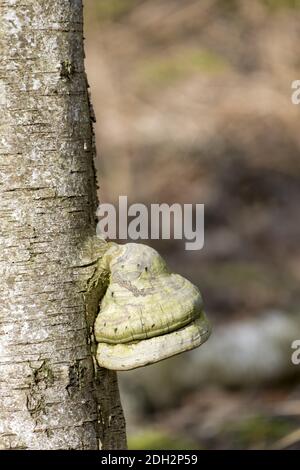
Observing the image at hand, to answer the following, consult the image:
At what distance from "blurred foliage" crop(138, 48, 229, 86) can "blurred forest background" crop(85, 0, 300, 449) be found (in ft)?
0.04

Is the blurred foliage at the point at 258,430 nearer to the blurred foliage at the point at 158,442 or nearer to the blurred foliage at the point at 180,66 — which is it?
the blurred foliage at the point at 158,442

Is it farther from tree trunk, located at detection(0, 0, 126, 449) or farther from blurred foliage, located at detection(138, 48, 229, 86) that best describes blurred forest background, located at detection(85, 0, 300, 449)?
tree trunk, located at detection(0, 0, 126, 449)

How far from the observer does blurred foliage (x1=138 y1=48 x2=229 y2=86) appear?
7.71 meters

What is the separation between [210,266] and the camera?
576 cm

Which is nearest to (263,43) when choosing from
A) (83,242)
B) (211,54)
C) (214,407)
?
(211,54)

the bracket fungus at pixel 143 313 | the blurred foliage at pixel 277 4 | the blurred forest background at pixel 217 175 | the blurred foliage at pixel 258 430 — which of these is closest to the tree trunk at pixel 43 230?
the bracket fungus at pixel 143 313

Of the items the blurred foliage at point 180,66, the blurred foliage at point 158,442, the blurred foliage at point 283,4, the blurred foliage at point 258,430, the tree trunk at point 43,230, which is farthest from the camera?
the blurred foliage at point 283,4

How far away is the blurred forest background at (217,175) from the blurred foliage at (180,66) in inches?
0.5

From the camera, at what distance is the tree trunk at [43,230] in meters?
1.51

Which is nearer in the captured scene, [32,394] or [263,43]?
[32,394]

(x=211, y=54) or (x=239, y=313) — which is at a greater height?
(x=211, y=54)

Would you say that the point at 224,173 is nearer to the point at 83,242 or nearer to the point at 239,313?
the point at 239,313

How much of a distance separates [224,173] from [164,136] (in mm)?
719

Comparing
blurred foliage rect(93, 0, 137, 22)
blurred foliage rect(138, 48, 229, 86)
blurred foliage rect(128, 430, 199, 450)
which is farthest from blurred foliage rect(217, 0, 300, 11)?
blurred foliage rect(128, 430, 199, 450)
